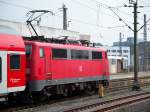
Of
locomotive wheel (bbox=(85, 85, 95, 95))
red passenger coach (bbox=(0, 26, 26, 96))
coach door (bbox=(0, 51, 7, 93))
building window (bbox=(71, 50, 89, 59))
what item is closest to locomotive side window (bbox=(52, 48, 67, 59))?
building window (bbox=(71, 50, 89, 59))

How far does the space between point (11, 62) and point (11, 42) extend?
2.91ft

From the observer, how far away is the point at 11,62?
757 inches

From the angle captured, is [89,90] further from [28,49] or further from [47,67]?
[28,49]

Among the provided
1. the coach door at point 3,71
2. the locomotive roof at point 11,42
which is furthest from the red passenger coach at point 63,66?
the coach door at point 3,71

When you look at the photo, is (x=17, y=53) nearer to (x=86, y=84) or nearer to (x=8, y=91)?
(x=8, y=91)

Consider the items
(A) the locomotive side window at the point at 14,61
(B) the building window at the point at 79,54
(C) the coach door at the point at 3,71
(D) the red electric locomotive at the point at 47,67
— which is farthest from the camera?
(B) the building window at the point at 79,54

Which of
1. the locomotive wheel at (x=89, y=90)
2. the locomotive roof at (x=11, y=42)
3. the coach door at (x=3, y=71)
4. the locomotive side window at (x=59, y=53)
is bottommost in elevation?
the locomotive wheel at (x=89, y=90)

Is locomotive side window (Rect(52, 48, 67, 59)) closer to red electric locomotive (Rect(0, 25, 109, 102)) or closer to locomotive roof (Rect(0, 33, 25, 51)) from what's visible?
red electric locomotive (Rect(0, 25, 109, 102))

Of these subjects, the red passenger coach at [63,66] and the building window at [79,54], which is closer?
the red passenger coach at [63,66]

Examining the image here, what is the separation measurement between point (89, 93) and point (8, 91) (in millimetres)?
10848

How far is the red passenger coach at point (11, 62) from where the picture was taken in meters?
18.6

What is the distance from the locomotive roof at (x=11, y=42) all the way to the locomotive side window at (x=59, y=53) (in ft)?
10.9

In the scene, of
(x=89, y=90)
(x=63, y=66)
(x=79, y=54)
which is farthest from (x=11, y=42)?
(x=89, y=90)

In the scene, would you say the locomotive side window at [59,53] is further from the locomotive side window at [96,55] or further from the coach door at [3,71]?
the coach door at [3,71]
